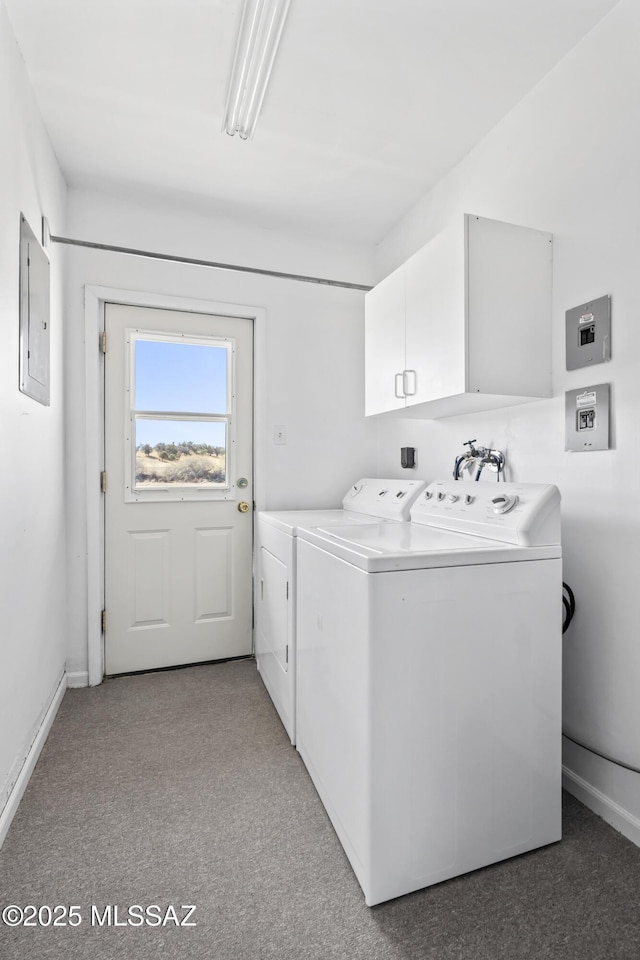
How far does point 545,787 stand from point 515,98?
2511 millimetres

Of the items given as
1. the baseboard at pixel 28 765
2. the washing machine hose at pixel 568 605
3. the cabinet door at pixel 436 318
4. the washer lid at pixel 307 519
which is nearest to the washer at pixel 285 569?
the washer lid at pixel 307 519

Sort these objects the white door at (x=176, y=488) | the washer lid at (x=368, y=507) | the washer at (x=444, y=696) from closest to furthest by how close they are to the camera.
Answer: the washer at (x=444, y=696), the washer lid at (x=368, y=507), the white door at (x=176, y=488)

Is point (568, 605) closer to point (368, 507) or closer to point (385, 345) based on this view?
point (368, 507)

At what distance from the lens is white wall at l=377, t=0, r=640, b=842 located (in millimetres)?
1482

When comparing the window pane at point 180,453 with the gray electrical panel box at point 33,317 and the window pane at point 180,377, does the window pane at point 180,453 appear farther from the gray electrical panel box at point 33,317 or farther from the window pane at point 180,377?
the gray electrical panel box at point 33,317

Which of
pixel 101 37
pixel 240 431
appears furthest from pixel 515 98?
pixel 240 431

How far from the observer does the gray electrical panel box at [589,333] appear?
1560mm

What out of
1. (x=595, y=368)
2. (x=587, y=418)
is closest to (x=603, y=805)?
(x=587, y=418)

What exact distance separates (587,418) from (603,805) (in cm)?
129

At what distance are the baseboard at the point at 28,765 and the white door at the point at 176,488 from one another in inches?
16.5

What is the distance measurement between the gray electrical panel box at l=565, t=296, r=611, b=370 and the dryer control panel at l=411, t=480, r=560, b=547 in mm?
499

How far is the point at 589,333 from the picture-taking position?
Answer: 63.9 inches

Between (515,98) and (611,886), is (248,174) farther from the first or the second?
(611,886)

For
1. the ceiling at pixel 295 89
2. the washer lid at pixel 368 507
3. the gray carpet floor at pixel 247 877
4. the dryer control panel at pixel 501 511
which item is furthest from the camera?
the washer lid at pixel 368 507
